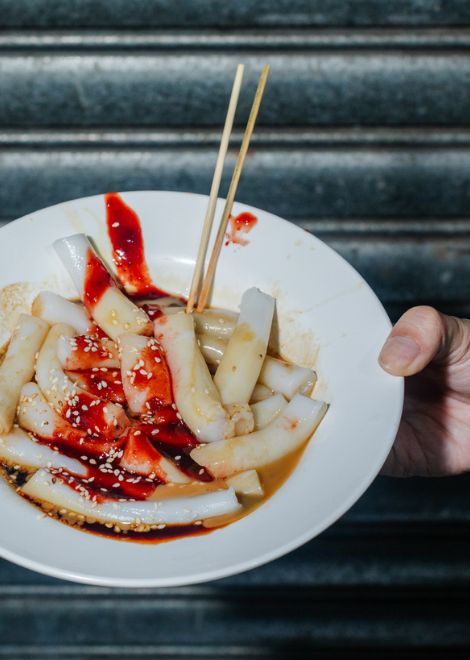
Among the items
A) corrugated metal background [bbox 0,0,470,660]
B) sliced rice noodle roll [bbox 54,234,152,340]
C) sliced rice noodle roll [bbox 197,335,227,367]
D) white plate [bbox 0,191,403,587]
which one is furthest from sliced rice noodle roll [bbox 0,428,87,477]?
corrugated metal background [bbox 0,0,470,660]

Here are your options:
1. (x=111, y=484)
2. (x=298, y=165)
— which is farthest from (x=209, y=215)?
(x=298, y=165)

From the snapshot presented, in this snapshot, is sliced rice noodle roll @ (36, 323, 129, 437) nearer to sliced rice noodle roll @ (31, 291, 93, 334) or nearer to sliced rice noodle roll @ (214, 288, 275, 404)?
sliced rice noodle roll @ (31, 291, 93, 334)

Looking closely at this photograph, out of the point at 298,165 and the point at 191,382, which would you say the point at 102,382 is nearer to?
the point at 191,382

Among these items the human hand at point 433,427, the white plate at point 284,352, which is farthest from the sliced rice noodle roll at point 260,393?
the human hand at point 433,427

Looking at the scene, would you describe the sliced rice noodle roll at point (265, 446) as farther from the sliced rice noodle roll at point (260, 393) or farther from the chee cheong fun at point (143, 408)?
the sliced rice noodle roll at point (260, 393)

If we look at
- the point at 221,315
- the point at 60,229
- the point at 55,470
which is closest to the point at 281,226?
the point at 221,315

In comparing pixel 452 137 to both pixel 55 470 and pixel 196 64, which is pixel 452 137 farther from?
pixel 55 470
